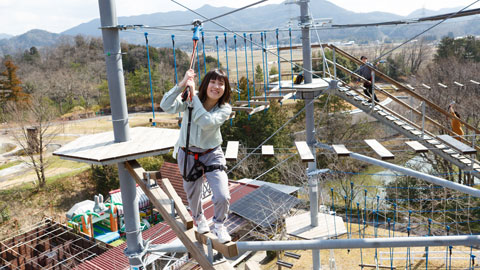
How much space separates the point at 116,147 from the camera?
3391 millimetres

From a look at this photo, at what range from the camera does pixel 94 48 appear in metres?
44.1

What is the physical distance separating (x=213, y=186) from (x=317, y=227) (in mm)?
6829

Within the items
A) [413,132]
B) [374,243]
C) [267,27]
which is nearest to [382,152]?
[374,243]

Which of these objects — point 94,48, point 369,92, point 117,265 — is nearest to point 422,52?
point 369,92

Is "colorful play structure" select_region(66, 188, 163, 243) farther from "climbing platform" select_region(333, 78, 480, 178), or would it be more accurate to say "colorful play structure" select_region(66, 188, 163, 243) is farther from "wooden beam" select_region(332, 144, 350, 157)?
"wooden beam" select_region(332, 144, 350, 157)

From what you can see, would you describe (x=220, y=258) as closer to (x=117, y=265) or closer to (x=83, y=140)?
(x=83, y=140)

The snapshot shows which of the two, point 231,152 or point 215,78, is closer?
point 215,78

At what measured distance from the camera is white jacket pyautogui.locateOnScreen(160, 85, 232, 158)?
8.62 feet

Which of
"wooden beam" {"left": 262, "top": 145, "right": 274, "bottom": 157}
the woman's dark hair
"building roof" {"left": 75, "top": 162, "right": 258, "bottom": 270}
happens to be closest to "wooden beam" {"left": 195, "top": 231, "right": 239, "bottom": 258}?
the woman's dark hair

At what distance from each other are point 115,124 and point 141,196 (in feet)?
45.5

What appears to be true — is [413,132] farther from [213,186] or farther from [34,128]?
[34,128]

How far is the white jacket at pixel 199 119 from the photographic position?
2.63m

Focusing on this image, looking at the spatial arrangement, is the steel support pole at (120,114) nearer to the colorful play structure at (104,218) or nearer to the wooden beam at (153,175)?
the wooden beam at (153,175)

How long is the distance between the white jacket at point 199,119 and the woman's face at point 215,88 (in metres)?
0.10
